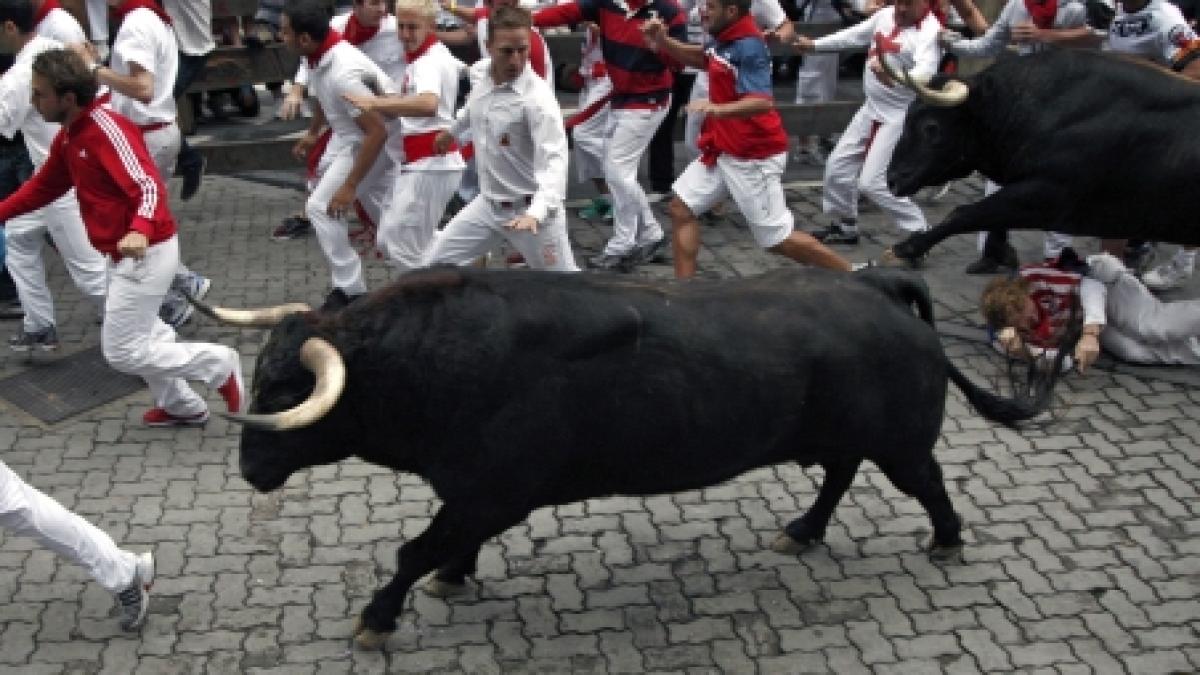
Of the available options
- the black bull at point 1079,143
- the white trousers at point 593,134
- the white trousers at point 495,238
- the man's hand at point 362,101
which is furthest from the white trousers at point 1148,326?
the man's hand at point 362,101

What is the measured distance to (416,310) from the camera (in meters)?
5.05

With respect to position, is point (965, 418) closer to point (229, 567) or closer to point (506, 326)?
point (506, 326)

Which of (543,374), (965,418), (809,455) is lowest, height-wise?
(965,418)

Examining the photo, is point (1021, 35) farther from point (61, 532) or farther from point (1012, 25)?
point (61, 532)

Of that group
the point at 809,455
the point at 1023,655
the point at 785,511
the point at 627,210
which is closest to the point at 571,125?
the point at 627,210

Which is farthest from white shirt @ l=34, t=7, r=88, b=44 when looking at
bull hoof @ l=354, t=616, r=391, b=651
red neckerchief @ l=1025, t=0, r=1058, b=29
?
red neckerchief @ l=1025, t=0, r=1058, b=29

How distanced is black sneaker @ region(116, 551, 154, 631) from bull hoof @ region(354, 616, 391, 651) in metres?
0.84

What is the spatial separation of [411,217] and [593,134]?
2288mm

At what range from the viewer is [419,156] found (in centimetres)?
833

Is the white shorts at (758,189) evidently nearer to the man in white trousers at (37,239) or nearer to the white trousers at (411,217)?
the white trousers at (411,217)

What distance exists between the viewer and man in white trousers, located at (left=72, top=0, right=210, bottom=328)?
8.33 m

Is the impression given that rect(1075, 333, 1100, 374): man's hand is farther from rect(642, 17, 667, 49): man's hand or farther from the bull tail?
rect(642, 17, 667, 49): man's hand

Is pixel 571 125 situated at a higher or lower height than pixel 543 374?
lower

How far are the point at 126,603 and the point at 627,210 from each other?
4715 mm
